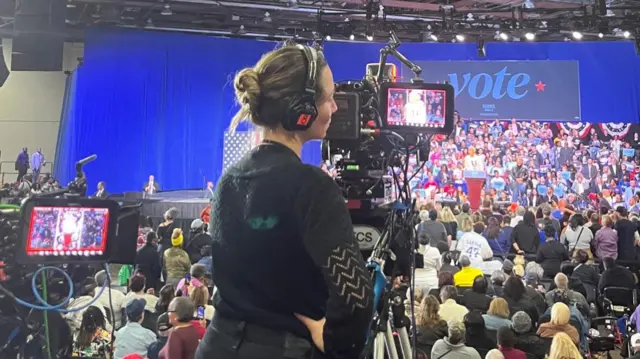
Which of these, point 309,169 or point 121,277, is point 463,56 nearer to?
point 121,277

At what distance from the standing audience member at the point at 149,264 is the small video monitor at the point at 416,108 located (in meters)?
4.25

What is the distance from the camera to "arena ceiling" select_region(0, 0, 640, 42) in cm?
1046

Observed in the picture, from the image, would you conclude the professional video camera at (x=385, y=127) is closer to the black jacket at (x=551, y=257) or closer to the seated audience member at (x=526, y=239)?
the black jacket at (x=551, y=257)

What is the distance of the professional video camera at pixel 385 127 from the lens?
220cm

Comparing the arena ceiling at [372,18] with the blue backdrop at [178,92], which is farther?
the blue backdrop at [178,92]

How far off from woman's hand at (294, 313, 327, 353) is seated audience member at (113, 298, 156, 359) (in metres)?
2.83

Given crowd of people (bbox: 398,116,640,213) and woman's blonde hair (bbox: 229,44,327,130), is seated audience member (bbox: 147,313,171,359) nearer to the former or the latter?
woman's blonde hair (bbox: 229,44,327,130)

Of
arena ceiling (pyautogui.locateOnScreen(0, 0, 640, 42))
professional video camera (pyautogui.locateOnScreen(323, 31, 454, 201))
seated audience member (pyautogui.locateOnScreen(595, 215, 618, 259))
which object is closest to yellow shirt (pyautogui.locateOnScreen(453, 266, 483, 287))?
seated audience member (pyautogui.locateOnScreen(595, 215, 618, 259))

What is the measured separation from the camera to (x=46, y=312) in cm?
178

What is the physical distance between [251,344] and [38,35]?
7.46 metres

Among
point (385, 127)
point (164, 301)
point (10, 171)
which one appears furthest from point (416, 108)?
point (10, 171)

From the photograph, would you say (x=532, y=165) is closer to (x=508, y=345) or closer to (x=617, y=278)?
(x=617, y=278)

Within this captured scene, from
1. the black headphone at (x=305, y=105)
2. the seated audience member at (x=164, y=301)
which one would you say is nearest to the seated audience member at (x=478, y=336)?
the seated audience member at (x=164, y=301)

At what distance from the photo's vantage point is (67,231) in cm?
166
